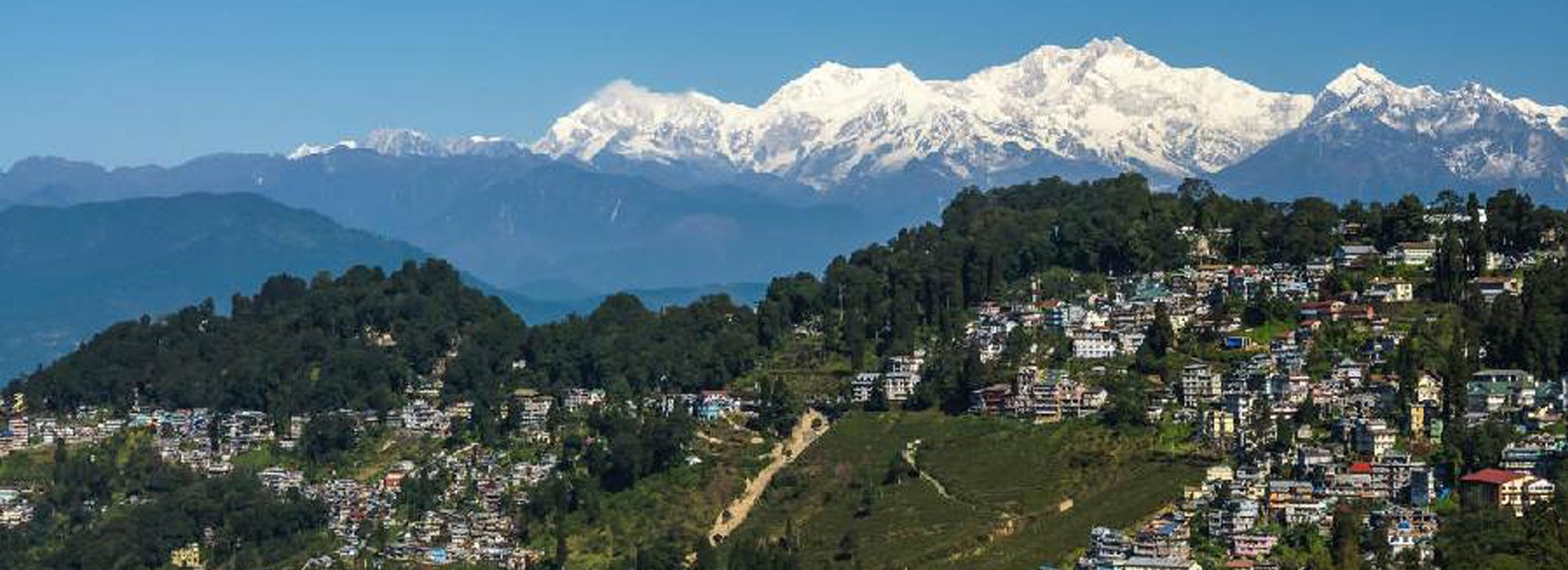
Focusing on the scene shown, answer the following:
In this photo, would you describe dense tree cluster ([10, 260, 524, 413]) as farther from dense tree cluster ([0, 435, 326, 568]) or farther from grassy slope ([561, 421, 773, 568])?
grassy slope ([561, 421, 773, 568])

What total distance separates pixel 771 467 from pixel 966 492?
11.5 metres

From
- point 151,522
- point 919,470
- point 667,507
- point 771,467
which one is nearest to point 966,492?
point 919,470

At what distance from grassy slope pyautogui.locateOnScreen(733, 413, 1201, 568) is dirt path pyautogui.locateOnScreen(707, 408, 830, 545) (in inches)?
30.6

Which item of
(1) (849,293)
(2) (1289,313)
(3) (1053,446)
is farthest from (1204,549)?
(1) (849,293)

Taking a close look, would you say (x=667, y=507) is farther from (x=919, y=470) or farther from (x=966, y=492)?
(x=966, y=492)

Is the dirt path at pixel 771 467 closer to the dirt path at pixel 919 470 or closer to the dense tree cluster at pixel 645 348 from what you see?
the dirt path at pixel 919 470

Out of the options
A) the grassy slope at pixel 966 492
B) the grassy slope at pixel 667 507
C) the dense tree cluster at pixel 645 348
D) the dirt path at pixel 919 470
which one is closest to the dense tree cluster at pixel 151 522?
the grassy slope at pixel 667 507

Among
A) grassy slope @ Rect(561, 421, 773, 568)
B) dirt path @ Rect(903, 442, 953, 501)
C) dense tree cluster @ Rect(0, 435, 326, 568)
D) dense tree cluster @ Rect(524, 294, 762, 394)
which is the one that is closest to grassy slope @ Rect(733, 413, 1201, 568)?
dirt path @ Rect(903, 442, 953, 501)

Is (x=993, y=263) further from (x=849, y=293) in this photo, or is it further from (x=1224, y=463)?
(x=1224, y=463)

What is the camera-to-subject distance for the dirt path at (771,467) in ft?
271

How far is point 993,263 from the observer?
101438 millimetres

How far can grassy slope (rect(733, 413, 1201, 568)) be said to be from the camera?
7219 centimetres

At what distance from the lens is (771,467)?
8775 cm

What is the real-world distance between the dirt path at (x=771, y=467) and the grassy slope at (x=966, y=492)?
78 cm
